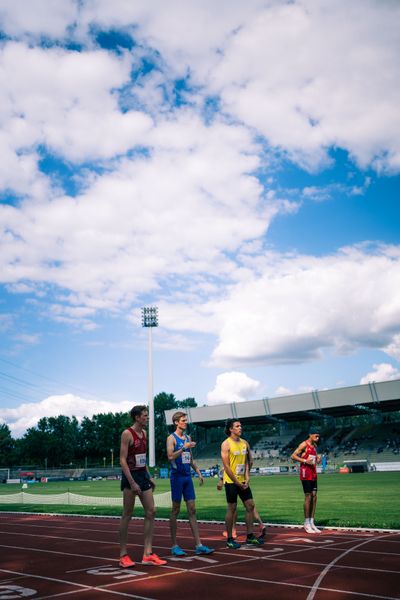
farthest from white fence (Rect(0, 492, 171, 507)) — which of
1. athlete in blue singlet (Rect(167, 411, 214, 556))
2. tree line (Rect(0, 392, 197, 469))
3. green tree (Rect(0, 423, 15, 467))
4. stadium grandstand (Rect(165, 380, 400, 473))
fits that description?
green tree (Rect(0, 423, 15, 467))

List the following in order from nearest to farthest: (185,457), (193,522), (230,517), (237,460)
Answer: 1. (193,522)
2. (185,457)
3. (230,517)
4. (237,460)

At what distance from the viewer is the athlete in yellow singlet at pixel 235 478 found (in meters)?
9.14

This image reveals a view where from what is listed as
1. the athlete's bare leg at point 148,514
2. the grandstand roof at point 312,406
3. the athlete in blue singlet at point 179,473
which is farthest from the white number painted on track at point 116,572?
the grandstand roof at point 312,406

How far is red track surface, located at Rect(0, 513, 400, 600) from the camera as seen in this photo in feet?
19.9

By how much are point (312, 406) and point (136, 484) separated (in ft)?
205

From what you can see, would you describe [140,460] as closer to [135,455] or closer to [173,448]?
[135,455]

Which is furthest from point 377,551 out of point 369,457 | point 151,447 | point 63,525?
point 151,447

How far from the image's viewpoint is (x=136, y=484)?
305 inches

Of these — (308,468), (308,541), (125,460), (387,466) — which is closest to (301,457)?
(308,468)

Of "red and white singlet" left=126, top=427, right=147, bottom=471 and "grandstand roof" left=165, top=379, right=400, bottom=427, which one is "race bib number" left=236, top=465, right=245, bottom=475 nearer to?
"red and white singlet" left=126, top=427, right=147, bottom=471

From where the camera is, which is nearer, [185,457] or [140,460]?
[140,460]

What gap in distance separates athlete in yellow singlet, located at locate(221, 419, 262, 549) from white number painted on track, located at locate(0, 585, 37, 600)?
3523mm

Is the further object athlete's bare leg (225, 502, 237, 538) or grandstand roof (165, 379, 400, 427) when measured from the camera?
grandstand roof (165, 379, 400, 427)

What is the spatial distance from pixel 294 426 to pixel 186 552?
7578cm
